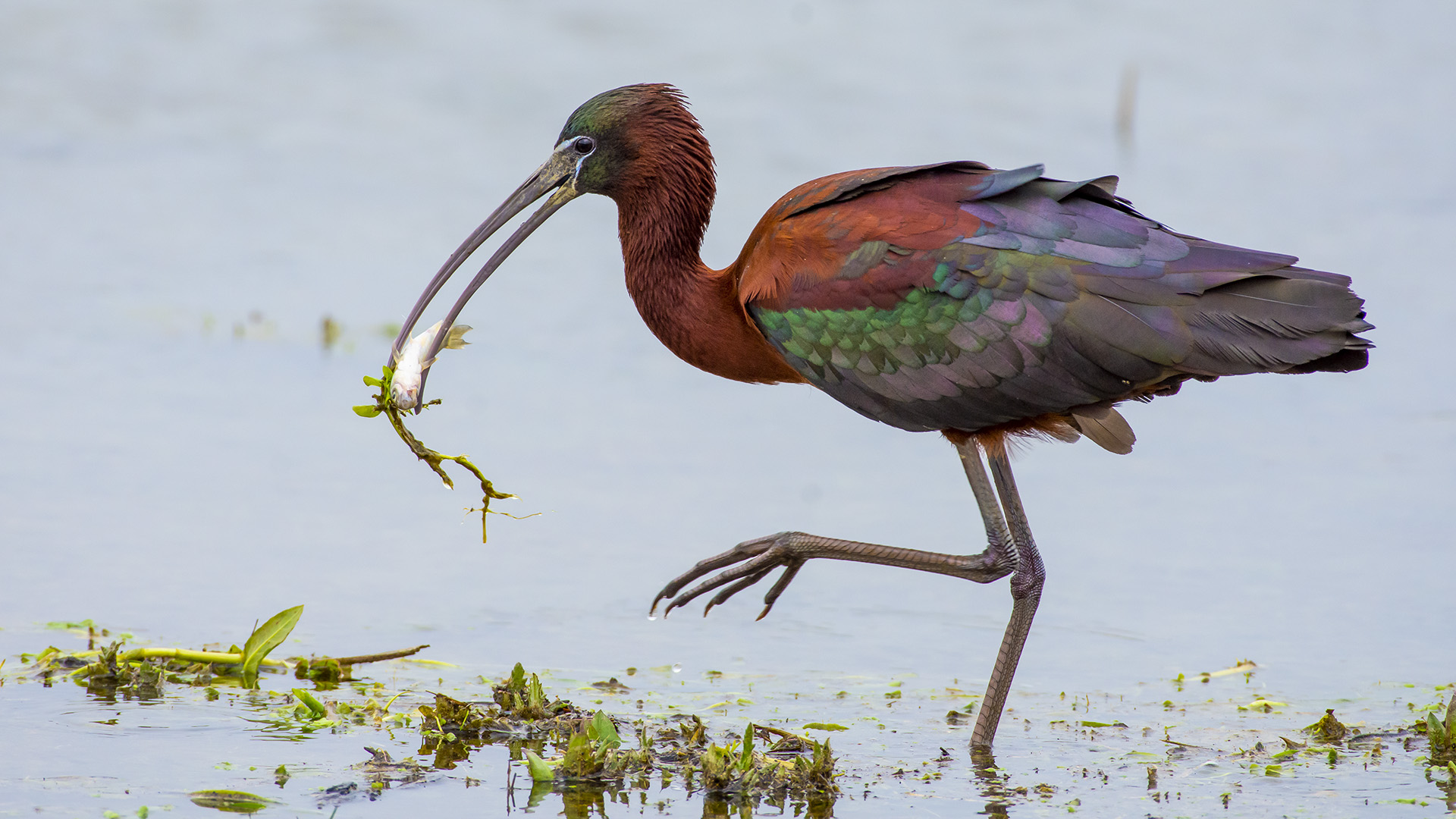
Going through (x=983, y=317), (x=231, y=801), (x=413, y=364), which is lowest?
(x=231, y=801)

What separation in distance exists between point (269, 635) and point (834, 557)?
1.75 m

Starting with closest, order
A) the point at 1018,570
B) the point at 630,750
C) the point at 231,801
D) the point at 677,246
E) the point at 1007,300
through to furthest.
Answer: the point at 231,801 < the point at 630,750 < the point at 1007,300 < the point at 1018,570 < the point at 677,246

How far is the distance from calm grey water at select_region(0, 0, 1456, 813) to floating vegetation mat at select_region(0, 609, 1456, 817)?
16cm

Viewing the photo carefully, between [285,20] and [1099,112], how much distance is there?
646cm

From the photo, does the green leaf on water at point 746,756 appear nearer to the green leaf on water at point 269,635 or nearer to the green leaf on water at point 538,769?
the green leaf on water at point 538,769

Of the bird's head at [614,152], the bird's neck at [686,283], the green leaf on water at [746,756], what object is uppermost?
the bird's head at [614,152]

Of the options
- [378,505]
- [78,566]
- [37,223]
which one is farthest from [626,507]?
[37,223]

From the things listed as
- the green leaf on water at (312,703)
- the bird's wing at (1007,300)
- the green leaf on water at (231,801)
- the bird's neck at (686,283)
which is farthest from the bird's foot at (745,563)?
the green leaf on water at (231,801)

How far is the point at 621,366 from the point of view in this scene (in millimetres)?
9195

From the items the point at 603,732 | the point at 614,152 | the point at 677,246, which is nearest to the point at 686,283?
the point at 677,246

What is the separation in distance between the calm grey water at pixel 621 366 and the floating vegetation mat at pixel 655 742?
6.5 inches

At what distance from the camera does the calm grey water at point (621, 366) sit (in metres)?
6.41

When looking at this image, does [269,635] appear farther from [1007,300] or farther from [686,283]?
[1007,300]

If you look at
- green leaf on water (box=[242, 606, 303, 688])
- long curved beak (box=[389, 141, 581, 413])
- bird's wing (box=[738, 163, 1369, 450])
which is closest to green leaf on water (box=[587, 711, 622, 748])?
green leaf on water (box=[242, 606, 303, 688])
